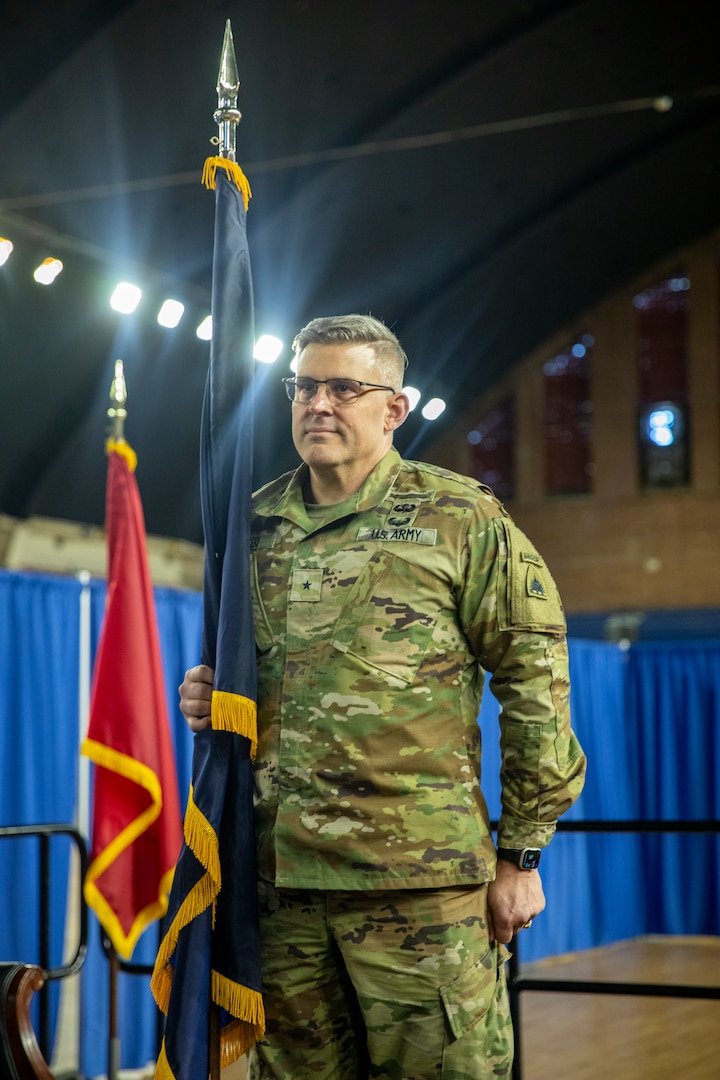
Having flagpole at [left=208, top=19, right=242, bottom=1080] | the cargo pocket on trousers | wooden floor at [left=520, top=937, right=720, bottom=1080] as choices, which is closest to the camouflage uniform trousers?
the cargo pocket on trousers

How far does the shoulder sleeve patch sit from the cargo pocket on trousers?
0.49 meters

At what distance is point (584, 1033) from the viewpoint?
19.5 ft

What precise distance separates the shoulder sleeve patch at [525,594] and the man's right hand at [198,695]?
47 cm

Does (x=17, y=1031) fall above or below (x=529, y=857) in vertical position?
below

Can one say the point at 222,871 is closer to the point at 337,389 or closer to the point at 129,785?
the point at 337,389

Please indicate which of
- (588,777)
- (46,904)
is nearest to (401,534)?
(46,904)

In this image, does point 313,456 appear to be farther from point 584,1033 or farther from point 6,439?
point 6,439

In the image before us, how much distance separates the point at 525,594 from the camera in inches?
72.5

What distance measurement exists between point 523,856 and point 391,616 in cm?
40

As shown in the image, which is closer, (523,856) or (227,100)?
(523,856)

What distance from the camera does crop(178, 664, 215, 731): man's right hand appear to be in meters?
1.92

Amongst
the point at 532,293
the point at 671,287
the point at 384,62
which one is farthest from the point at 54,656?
the point at 671,287

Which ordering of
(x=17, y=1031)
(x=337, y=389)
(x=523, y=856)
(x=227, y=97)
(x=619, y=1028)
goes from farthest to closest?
(x=619, y=1028), (x=227, y=97), (x=337, y=389), (x=523, y=856), (x=17, y=1031)

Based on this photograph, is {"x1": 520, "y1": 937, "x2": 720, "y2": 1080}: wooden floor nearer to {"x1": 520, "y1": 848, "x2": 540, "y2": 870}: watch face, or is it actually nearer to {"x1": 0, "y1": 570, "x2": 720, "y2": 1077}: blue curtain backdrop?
{"x1": 0, "y1": 570, "x2": 720, "y2": 1077}: blue curtain backdrop
